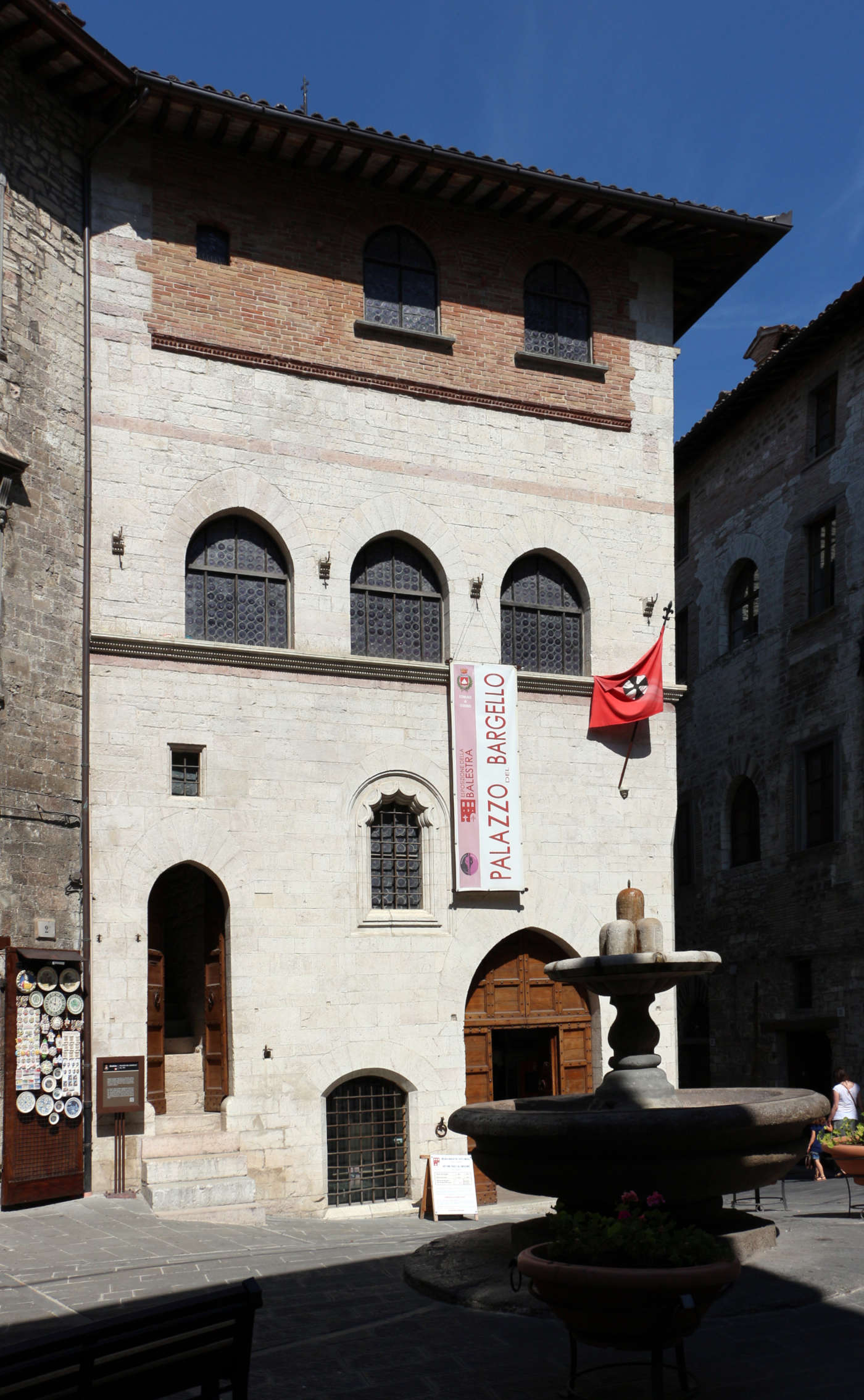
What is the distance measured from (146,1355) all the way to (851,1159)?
903 cm

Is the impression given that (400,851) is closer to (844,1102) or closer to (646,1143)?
(844,1102)

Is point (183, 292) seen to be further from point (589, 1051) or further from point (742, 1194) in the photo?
point (742, 1194)

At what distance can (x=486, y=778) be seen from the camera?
58.1ft

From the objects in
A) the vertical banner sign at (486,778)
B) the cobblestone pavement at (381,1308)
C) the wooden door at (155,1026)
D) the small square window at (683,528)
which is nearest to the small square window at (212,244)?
the vertical banner sign at (486,778)

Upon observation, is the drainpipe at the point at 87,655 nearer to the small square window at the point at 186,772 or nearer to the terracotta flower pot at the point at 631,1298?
the small square window at the point at 186,772

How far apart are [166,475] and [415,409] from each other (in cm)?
359

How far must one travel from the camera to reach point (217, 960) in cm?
1645

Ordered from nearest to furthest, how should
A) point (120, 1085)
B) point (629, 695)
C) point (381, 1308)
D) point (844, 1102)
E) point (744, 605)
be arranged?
point (381, 1308) → point (120, 1085) → point (844, 1102) → point (629, 695) → point (744, 605)

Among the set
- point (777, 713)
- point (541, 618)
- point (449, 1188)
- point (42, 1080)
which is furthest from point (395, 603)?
point (777, 713)

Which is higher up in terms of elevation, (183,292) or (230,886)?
(183,292)

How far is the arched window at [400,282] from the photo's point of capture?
18578 millimetres

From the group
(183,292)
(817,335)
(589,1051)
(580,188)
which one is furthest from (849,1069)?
(183,292)

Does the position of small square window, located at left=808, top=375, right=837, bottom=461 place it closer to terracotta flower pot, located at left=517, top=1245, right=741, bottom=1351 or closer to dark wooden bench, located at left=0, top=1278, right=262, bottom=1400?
terracotta flower pot, located at left=517, top=1245, right=741, bottom=1351

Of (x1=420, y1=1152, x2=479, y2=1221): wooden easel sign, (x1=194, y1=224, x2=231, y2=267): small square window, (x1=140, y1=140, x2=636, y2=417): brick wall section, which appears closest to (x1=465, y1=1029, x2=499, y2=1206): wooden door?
(x1=420, y1=1152, x2=479, y2=1221): wooden easel sign
